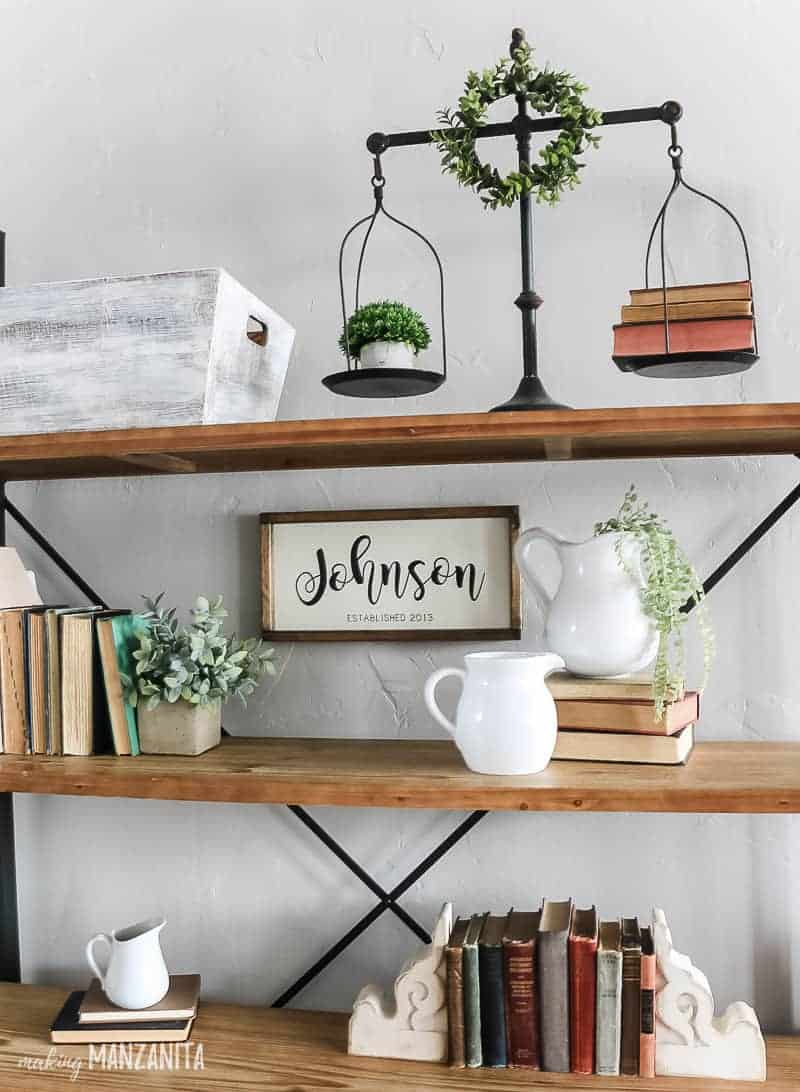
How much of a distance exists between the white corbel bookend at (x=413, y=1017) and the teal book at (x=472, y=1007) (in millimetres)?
30

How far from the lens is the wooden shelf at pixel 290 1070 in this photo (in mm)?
1157

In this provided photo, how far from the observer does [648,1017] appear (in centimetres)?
116

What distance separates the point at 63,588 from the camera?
153cm

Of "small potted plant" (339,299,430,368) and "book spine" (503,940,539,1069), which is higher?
"small potted plant" (339,299,430,368)

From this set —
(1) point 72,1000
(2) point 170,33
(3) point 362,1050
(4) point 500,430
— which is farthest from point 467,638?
(2) point 170,33

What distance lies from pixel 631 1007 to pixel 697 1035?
76mm

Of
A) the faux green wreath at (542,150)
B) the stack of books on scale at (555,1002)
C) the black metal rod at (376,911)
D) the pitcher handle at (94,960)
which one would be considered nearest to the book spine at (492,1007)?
the stack of books on scale at (555,1002)

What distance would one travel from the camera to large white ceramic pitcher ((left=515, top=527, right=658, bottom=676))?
1.18 meters

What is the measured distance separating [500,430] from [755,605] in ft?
1.53

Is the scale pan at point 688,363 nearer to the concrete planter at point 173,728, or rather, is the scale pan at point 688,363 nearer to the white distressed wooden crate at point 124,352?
the white distressed wooden crate at point 124,352

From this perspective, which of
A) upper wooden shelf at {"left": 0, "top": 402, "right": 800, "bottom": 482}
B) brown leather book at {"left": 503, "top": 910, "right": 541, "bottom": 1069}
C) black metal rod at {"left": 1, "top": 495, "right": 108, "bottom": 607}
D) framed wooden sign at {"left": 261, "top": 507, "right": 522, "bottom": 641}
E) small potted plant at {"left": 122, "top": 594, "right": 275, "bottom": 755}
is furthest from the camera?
black metal rod at {"left": 1, "top": 495, "right": 108, "bottom": 607}

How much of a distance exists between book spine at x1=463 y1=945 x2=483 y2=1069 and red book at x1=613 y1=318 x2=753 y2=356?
69 cm

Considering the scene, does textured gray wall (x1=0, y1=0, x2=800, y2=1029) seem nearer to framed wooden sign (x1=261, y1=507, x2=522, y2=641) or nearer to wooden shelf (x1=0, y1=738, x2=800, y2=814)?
framed wooden sign (x1=261, y1=507, x2=522, y2=641)

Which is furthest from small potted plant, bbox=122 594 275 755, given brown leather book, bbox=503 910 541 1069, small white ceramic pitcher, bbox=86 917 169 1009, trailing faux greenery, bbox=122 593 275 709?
brown leather book, bbox=503 910 541 1069
